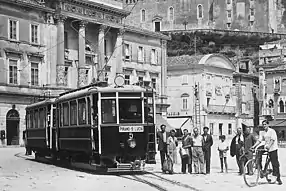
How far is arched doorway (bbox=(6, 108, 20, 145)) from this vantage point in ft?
142

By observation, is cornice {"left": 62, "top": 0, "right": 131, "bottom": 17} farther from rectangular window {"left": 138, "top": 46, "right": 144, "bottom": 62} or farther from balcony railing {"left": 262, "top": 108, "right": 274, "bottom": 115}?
balcony railing {"left": 262, "top": 108, "right": 274, "bottom": 115}

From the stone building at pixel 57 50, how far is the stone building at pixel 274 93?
19.4 m

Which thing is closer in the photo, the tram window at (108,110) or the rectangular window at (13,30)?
the tram window at (108,110)

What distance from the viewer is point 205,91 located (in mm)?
65250

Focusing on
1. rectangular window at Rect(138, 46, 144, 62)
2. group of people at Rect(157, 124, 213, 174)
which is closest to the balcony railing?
rectangular window at Rect(138, 46, 144, 62)

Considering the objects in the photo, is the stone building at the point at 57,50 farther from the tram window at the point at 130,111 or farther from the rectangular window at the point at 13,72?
the tram window at the point at 130,111

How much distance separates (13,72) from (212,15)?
62.7 meters

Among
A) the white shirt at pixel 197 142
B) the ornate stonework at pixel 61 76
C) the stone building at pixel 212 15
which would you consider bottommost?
the white shirt at pixel 197 142

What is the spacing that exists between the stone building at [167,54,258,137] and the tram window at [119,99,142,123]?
A: 45183mm

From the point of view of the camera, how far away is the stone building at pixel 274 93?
69.2 metres

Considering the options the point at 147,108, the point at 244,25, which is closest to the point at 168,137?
the point at 147,108

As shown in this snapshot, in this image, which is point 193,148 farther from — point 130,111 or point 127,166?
point 130,111

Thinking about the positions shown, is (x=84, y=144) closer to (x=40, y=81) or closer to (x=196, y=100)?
(x=40, y=81)

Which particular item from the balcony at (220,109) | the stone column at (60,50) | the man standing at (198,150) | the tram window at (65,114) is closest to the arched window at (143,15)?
the balcony at (220,109)
